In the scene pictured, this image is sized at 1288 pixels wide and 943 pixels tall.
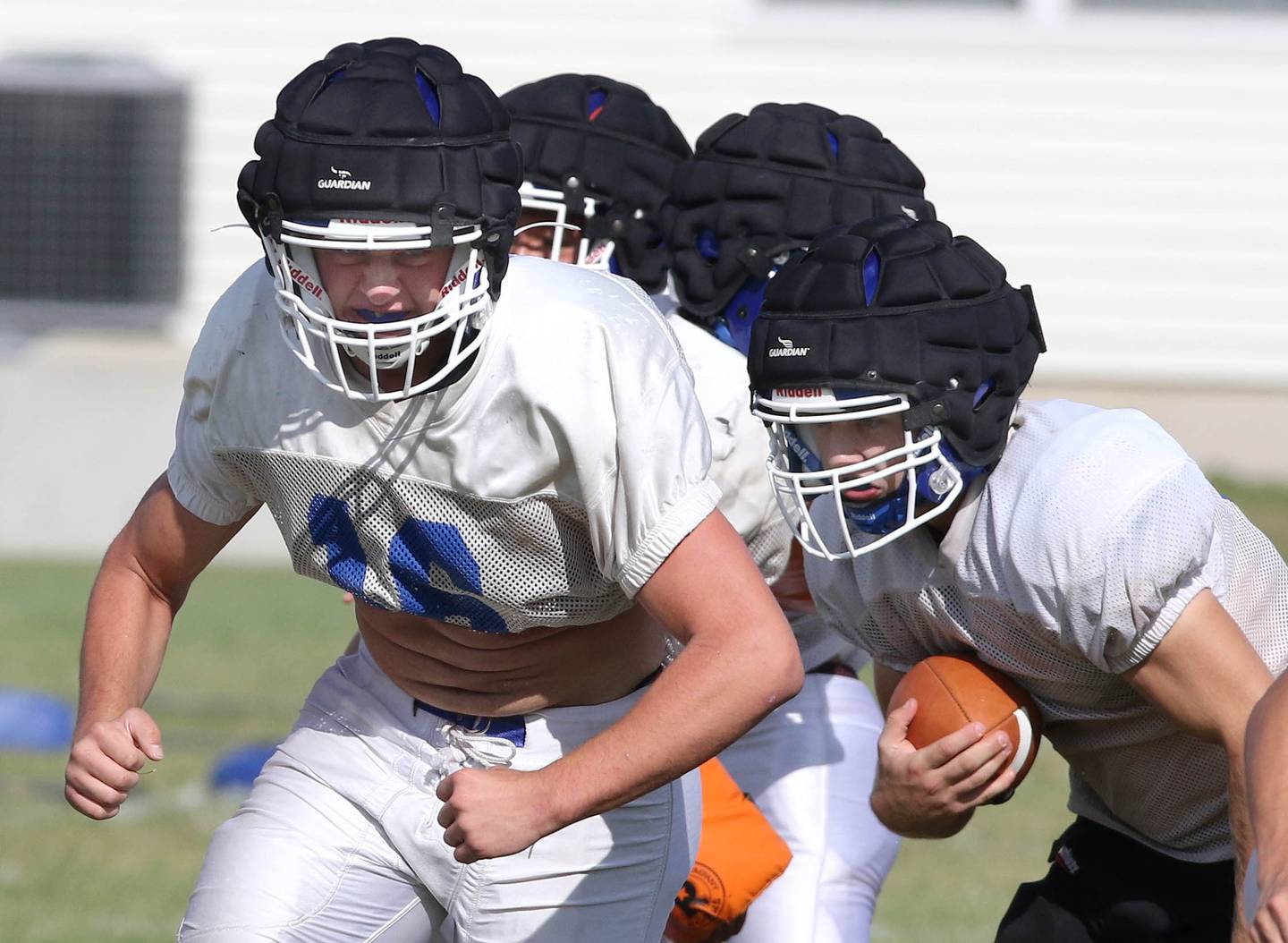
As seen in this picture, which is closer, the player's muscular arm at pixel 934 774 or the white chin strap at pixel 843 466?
the white chin strap at pixel 843 466

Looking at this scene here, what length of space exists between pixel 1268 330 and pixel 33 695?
7672mm

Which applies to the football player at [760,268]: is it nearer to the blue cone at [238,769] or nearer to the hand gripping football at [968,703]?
the hand gripping football at [968,703]

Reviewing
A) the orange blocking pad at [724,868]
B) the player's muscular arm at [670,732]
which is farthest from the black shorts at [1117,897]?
the player's muscular arm at [670,732]

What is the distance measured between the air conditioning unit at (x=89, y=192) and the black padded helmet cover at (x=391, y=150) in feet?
30.2

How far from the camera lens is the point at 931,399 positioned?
3.33m

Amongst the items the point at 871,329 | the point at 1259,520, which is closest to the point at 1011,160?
the point at 1259,520

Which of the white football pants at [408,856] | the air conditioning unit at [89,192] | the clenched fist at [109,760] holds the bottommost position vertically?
the air conditioning unit at [89,192]

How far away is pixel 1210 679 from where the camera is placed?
125 inches

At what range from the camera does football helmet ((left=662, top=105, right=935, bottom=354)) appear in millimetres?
4316

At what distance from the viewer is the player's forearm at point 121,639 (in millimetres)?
3389

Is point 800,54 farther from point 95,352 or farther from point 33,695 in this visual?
point 33,695

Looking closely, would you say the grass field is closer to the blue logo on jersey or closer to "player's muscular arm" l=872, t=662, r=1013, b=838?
"player's muscular arm" l=872, t=662, r=1013, b=838

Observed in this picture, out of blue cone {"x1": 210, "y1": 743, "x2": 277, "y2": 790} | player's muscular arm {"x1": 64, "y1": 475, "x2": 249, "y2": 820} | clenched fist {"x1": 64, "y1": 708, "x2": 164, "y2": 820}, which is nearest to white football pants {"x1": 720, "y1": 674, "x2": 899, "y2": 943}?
player's muscular arm {"x1": 64, "y1": 475, "x2": 249, "y2": 820}

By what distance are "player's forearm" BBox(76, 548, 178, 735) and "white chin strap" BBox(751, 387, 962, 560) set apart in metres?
1.16
